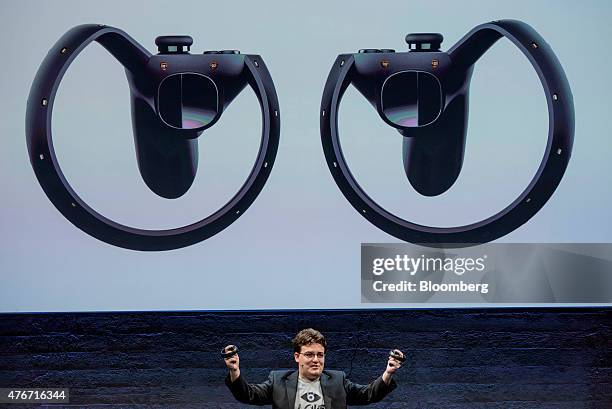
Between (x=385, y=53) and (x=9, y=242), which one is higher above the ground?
(x=385, y=53)

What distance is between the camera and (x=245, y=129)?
180 inches

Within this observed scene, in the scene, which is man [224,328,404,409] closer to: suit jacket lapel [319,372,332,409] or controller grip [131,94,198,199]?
suit jacket lapel [319,372,332,409]

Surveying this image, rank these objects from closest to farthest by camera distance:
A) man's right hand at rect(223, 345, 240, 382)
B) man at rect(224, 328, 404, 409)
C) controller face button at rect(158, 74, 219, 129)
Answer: man's right hand at rect(223, 345, 240, 382), man at rect(224, 328, 404, 409), controller face button at rect(158, 74, 219, 129)

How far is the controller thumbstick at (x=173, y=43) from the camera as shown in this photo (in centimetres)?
453

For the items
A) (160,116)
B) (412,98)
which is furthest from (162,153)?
(412,98)

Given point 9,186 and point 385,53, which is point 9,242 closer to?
point 9,186

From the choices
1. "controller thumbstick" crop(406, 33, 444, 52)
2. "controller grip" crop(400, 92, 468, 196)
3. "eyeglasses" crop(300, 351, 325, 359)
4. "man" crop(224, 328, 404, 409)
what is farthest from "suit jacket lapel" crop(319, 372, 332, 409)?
"controller thumbstick" crop(406, 33, 444, 52)

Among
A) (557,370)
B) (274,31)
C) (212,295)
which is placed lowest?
(557,370)

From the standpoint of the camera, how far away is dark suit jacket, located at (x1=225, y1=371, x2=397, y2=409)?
3.54 metres

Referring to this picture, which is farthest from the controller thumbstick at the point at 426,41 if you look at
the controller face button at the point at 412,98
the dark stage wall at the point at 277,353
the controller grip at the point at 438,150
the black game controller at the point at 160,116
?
the dark stage wall at the point at 277,353

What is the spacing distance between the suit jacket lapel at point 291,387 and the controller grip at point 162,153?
1.29 metres

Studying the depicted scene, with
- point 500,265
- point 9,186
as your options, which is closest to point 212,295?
point 9,186

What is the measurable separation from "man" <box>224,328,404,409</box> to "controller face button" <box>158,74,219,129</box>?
4.57 feet

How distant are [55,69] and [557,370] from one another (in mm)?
2725
